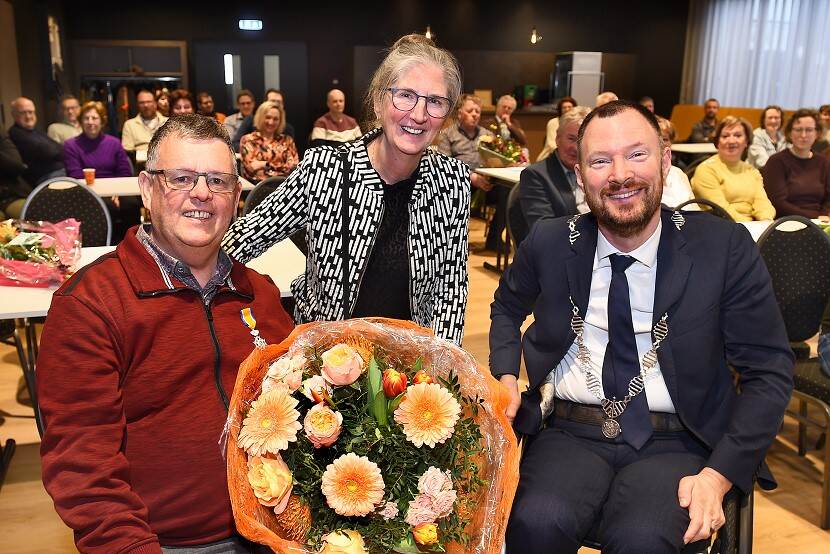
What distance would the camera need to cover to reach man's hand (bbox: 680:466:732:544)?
158cm

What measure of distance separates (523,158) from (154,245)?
21.3 feet

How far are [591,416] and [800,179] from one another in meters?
4.90

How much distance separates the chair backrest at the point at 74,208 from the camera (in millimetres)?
3756

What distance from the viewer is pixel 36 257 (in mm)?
2738

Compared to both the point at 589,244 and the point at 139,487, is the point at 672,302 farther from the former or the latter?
the point at 139,487

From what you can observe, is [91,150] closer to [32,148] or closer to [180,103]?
[32,148]

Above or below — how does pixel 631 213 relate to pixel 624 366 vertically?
above

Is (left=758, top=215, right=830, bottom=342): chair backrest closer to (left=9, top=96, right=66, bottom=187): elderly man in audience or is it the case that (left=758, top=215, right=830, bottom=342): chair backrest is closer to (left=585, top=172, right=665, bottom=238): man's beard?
(left=585, top=172, right=665, bottom=238): man's beard

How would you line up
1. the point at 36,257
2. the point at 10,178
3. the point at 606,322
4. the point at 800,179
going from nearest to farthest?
the point at 606,322
the point at 36,257
the point at 800,179
the point at 10,178

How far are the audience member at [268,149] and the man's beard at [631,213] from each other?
195 inches

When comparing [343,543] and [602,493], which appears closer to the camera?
[343,543]

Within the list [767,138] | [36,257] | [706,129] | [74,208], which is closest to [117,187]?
[74,208]

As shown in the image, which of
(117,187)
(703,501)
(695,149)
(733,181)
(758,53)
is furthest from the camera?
(758,53)

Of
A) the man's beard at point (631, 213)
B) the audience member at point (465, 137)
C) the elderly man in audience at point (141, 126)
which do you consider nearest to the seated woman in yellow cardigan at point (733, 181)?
the audience member at point (465, 137)
